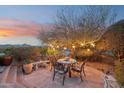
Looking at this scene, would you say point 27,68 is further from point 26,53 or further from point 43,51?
point 43,51

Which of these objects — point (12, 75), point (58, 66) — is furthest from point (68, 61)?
point (12, 75)

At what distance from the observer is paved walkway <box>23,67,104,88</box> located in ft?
15.0

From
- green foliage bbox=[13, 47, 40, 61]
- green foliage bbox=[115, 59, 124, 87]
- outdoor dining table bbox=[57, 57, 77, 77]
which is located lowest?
green foliage bbox=[115, 59, 124, 87]

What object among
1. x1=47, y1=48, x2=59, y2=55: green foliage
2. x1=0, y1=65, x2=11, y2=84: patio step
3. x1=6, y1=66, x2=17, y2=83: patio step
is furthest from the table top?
x1=0, y1=65, x2=11, y2=84: patio step

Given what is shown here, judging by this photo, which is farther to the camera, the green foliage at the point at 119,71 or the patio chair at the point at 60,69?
the patio chair at the point at 60,69

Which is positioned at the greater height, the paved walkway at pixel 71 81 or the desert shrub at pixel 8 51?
the desert shrub at pixel 8 51

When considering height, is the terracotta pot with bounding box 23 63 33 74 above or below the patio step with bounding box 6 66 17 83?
above

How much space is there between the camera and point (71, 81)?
4.59 meters

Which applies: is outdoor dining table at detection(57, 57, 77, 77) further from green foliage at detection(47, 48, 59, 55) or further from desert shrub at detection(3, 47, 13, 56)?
desert shrub at detection(3, 47, 13, 56)

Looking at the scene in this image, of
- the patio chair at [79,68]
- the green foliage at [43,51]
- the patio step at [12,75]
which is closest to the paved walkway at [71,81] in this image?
the patio chair at [79,68]

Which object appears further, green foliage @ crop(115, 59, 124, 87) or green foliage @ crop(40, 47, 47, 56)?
green foliage @ crop(40, 47, 47, 56)

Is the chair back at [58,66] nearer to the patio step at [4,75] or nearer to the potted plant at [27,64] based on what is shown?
the potted plant at [27,64]

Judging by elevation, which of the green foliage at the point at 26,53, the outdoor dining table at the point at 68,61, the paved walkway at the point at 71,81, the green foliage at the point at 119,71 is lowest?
the paved walkway at the point at 71,81

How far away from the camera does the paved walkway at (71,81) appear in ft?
15.0
